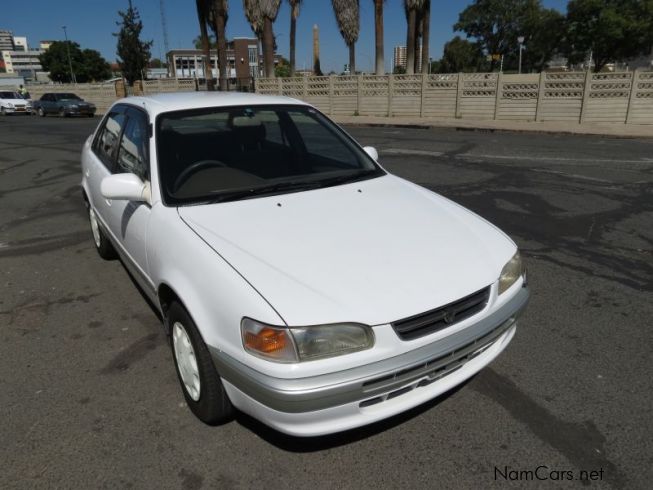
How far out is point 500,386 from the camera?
2824 mm

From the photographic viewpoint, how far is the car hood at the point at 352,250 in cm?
207

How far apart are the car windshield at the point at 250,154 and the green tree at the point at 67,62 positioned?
312ft

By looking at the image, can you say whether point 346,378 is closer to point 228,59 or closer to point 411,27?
point 411,27

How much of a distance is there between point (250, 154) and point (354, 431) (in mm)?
1952

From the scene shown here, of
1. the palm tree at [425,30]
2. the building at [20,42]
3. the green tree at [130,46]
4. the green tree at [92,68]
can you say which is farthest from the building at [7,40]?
the palm tree at [425,30]

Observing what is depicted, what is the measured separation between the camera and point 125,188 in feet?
9.46

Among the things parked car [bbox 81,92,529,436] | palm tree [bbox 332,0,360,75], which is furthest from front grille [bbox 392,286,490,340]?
palm tree [bbox 332,0,360,75]

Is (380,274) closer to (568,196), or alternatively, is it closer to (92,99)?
(568,196)

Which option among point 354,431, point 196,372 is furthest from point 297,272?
point 354,431

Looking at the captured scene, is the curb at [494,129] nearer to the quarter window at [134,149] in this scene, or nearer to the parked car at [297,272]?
the parked car at [297,272]

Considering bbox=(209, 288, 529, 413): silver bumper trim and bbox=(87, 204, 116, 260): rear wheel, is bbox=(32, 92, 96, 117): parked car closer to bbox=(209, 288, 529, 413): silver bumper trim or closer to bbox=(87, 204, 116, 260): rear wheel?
bbox=(87, 204, 116, 260): rear wheel

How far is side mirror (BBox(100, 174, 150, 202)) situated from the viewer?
113 inches

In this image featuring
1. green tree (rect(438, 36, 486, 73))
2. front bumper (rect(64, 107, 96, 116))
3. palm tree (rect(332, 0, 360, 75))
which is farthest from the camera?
green tree (rect(438, 36, 486, 73))

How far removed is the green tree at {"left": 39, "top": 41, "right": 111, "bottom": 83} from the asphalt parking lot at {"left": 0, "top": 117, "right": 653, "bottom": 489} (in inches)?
3737
